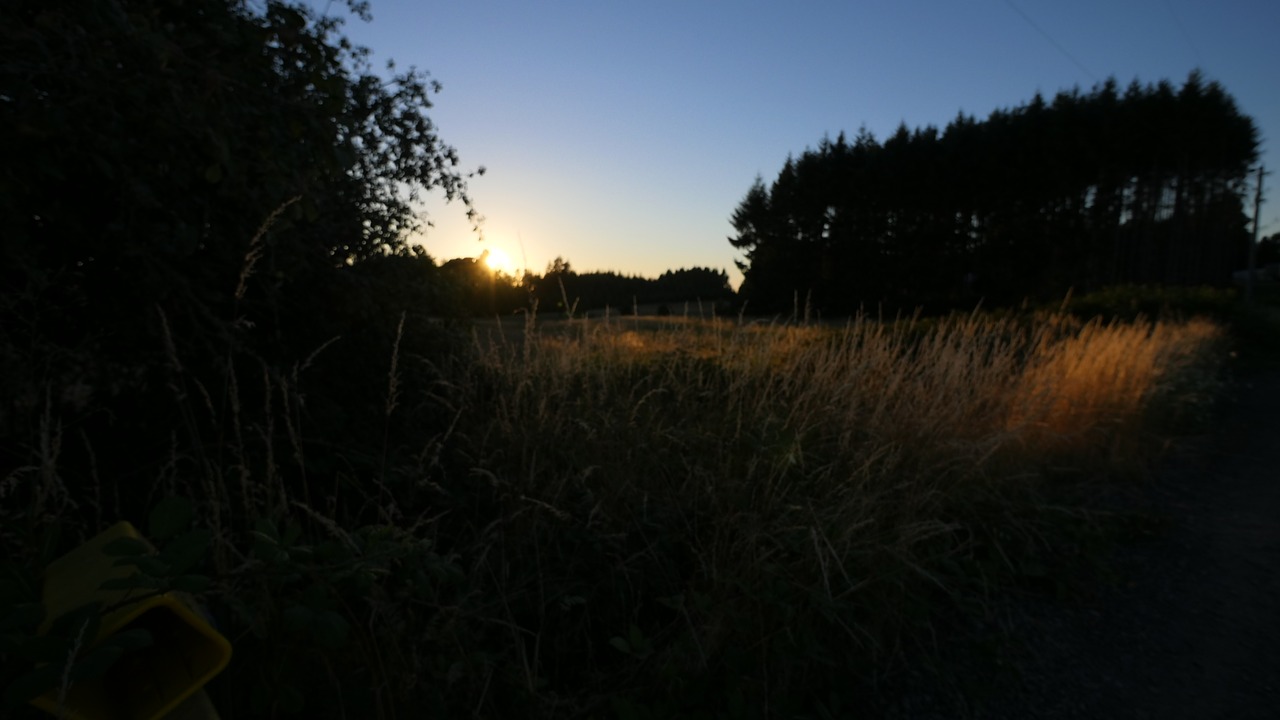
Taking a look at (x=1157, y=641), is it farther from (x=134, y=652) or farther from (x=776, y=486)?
(x=134, y=652)

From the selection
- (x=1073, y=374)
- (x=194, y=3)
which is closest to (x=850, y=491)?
(x=194, y=3)

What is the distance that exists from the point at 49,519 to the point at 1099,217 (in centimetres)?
3705

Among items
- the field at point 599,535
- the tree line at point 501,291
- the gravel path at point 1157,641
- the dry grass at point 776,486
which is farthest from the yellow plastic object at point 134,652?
the tree line at point 501,291

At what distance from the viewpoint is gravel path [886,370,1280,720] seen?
246 cm

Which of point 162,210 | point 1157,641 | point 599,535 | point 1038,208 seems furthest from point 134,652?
point 1038,208

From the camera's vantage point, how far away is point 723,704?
2.36 m

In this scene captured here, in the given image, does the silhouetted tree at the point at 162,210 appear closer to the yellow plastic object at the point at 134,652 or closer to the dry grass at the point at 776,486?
the yellow plastic object at the point at 134,652

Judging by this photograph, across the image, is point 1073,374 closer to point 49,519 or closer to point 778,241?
point 49,519

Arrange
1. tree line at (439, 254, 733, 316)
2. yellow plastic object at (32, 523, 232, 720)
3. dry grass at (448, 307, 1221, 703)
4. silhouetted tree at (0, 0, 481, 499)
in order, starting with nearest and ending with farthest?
1. yellow plastic object at (32, 523, 232, 720)
2. silhouetted tree at (0, 0, 481, 499)
3. dry grass at (448, 307, 1221, 703)
4. tree line at (439, 254, 733, 316)

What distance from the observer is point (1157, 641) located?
113 inches

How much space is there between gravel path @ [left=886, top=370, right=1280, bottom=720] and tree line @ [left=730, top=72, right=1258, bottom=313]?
25.3 m

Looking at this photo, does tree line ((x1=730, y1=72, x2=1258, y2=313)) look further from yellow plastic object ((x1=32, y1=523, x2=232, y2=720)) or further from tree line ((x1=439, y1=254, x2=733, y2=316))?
yellow plastic object ((x1=32, y1=523, x2=232, y2=720))

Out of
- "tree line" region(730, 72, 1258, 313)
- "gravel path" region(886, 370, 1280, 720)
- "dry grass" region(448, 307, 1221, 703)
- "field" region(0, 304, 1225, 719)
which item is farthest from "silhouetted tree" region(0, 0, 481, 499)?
"tree line" region(730, 72, 1258, 313)

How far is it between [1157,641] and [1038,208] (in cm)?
3403
